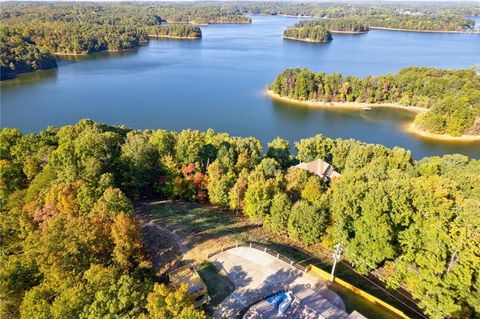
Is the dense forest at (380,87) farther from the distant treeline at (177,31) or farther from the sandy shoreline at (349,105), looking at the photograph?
the distant treeline at (177,31)

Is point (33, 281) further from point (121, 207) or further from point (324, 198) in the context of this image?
point (324, 198)

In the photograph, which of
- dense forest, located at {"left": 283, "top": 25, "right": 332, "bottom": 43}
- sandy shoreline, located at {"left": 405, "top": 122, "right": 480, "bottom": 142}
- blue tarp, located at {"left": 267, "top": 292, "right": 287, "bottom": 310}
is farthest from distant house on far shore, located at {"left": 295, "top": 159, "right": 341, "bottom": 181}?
dense forest, located at {"left": 283, "top": 25, "right": 332, "bottom": 43}

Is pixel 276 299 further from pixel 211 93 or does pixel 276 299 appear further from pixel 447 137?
pixel 211 93

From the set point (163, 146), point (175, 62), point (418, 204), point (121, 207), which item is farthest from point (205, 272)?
point (175, 62)

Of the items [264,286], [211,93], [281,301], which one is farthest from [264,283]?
[211,93]

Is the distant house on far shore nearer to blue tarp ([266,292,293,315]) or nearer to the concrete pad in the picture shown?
the concrete pad
